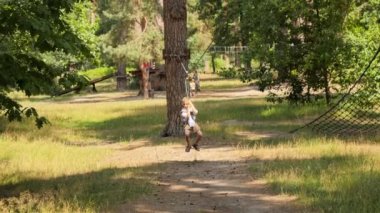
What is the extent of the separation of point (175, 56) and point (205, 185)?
842 cm

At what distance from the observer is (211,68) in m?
84.6

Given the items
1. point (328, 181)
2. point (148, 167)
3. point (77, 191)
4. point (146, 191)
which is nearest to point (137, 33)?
point (148, 167)

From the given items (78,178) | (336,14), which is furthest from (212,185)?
(336,14)

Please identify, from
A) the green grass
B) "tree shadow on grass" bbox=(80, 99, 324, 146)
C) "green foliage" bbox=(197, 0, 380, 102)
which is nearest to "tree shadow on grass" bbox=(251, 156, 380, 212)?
the green grass

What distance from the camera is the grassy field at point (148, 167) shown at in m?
9.05

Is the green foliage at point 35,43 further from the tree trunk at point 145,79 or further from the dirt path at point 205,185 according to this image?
the tree trunk at point 145,79

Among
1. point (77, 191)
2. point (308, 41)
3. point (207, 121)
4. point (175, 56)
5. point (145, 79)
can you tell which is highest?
point (308, 41)

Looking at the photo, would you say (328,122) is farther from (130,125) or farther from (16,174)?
(16,174)

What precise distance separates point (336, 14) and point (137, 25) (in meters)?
22.8

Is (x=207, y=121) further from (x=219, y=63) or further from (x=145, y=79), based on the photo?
(x=219, y=63)

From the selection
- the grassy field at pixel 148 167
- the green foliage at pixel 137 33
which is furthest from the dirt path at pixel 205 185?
the green foliage at pixel 137 33

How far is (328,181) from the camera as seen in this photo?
9.83 meters

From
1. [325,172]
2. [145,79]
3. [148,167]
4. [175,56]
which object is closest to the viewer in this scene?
[325,172]

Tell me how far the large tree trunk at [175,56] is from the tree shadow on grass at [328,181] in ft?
21.4
